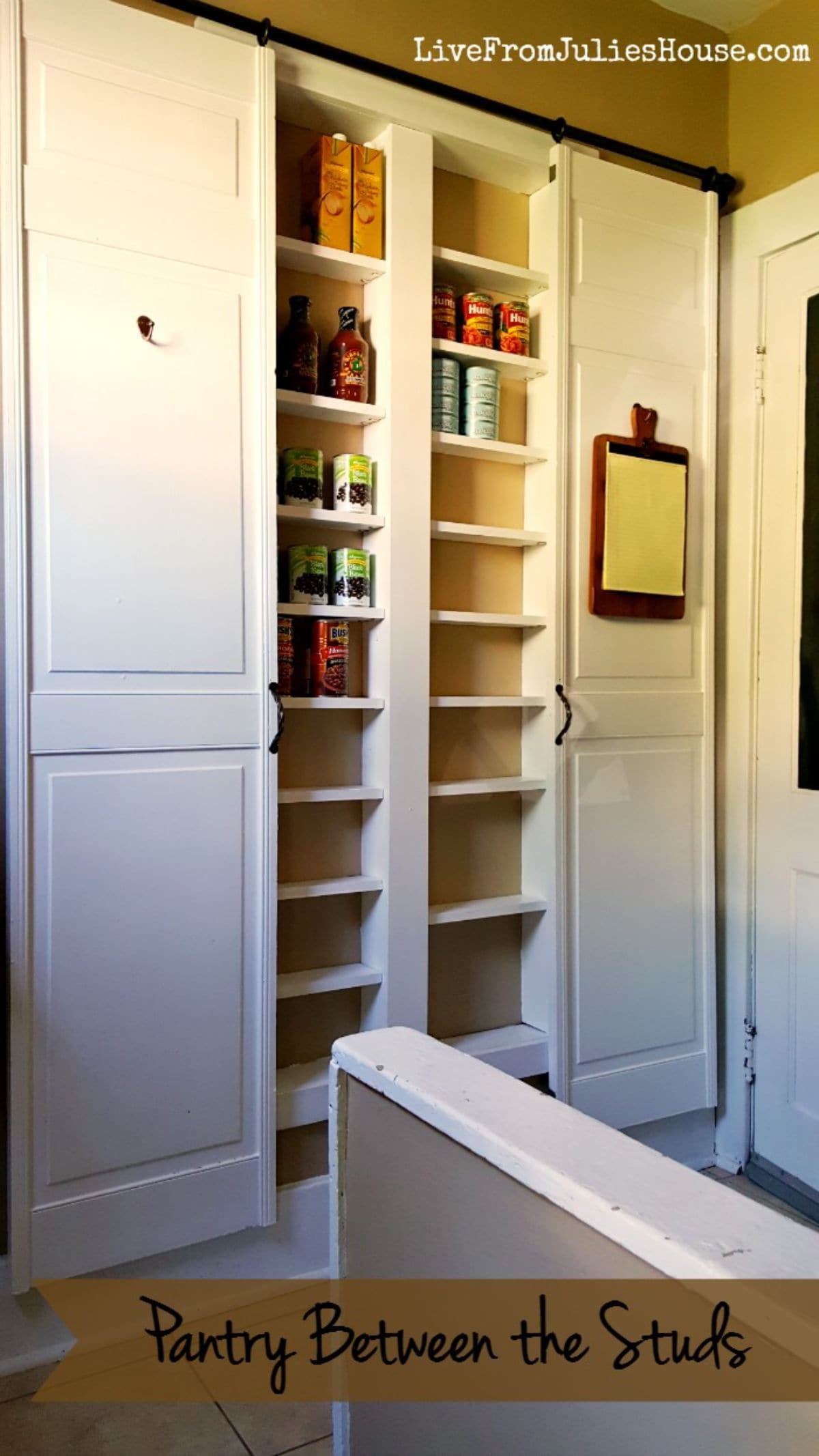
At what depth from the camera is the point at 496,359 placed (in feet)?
7.68

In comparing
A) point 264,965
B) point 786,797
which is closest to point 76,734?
point 264,965

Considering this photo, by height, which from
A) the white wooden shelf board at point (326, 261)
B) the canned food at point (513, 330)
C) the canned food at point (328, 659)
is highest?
the white wooden shelf board at point (326, 261)

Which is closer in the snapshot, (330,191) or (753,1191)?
(330,191)

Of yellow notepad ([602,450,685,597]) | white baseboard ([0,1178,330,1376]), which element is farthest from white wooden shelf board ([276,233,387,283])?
white baseboard ([0,1178,330,1376])

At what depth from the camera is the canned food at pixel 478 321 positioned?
7.68ft

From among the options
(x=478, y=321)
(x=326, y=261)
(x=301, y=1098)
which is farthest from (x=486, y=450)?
(x=301, y=1098)

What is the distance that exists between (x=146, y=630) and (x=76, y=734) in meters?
0.23

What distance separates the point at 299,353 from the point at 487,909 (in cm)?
130

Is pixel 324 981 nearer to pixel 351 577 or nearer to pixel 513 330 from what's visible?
pixel 351 577

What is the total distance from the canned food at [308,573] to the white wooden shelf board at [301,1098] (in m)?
1.01

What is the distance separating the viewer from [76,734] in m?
1.82

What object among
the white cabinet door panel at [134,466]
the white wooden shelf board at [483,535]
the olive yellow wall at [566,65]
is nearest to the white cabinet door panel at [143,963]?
the white cabinet door panel at [134,466]

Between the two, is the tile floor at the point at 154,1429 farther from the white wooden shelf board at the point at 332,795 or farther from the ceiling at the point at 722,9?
the ceiling at the point at 722,9

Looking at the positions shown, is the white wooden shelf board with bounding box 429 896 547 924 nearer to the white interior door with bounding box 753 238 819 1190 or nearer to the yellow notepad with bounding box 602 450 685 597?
the white interior door with bounding box 753 238 819 1190
